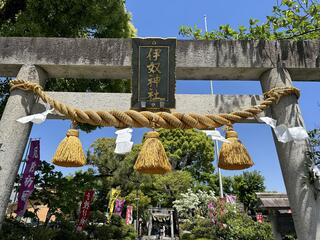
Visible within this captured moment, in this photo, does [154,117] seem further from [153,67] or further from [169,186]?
[169,186]

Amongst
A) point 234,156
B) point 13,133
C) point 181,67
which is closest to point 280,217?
point 234,156

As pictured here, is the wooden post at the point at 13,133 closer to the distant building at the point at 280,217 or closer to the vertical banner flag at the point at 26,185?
the vertical banner flag at the point at 26,185

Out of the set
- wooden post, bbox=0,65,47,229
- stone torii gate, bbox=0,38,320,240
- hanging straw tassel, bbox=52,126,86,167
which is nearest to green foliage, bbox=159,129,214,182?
stone torii gate, bbox=0,38,320,240

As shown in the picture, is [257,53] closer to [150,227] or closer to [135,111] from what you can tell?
[135,111]

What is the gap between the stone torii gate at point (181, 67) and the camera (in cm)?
321

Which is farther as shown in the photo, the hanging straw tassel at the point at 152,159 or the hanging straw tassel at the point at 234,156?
the hanging straw tassel at the point at 234,156

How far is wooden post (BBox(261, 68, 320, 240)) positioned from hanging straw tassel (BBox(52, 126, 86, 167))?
7.20 ft

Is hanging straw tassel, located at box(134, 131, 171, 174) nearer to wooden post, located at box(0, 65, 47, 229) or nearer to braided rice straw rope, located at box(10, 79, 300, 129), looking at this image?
braided rice straw rope, located at box(10, 79, 300, 129)

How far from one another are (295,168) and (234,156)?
0.69 meters

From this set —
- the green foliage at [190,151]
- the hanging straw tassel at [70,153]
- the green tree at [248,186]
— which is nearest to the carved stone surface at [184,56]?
the hanging straw tassel at [70,153]

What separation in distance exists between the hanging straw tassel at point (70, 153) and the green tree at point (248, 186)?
2726 cm

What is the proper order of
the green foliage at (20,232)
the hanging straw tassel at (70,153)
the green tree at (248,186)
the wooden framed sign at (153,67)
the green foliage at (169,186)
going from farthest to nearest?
the green tree at (248,186)
the green foliage at (169,186)
the green foliage at (20,232)
the wooden framed sign at (153,67)
the hanging straw tassel at (70,153)

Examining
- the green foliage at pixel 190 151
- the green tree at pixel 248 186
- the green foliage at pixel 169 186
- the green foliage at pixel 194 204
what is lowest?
the green foliage at pixel 194 204

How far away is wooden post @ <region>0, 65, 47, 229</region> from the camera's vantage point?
290cm
